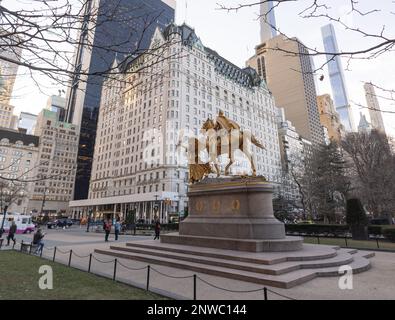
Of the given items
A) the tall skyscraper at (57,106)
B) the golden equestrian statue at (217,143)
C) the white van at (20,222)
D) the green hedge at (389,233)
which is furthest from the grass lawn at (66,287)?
the tall skyscraper at (57,106)

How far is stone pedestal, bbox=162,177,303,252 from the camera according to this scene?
1136 centimetres

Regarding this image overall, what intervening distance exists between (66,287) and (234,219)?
7.67 metres

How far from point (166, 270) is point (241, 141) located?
822 centimetres

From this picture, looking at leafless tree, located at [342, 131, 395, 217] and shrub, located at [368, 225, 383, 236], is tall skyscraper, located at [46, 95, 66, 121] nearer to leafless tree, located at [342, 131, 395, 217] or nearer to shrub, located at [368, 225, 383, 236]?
leafless tree, located at [342, 131, 395, 217]

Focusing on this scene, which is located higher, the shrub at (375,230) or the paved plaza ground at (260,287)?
the shrub at (375,230)

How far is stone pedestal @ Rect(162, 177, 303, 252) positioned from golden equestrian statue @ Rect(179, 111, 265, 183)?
1242 millimetres

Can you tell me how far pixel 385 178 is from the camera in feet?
95.7

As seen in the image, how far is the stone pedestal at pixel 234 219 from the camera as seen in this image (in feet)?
37.3

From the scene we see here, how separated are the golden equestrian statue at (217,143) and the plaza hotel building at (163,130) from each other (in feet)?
113

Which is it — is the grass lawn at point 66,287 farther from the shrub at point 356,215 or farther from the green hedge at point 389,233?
the shrub at point 356,215

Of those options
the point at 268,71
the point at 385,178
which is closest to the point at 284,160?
the point at 268,71

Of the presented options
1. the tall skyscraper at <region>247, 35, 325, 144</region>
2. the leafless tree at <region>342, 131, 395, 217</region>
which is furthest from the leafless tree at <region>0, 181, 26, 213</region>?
the tall skyscraper at <region>247, 35, 325, 144</region>
